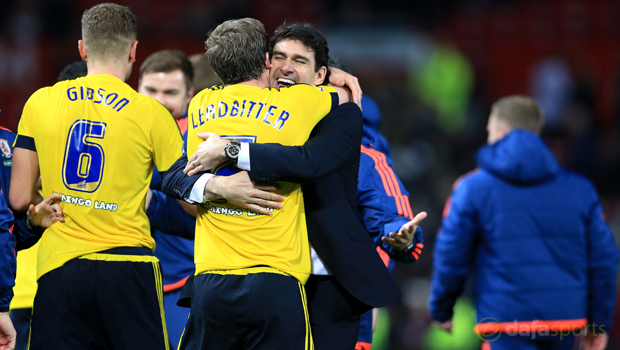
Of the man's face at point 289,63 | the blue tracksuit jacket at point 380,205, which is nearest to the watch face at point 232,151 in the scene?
the man's face at point 289,63

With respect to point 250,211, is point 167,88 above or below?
above

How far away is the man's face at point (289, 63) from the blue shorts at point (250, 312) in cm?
94

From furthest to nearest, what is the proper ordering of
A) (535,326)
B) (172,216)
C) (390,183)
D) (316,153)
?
(535,326) < (172,216) < (390,183) < (316,153)

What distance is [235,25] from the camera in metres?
2.99

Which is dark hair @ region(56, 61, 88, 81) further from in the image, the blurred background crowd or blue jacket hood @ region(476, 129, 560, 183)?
the blurred background crowd

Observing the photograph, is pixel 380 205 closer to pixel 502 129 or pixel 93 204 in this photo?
pixel 93 204

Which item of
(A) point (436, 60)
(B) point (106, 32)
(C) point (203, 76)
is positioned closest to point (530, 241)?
(C) point (203, 76)

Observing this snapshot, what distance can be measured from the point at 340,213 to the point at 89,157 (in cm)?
116

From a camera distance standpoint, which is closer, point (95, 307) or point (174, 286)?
point (95, 307)

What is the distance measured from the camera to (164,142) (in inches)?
132

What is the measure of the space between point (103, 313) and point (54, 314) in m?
0.21

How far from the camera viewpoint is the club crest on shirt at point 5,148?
3572mm

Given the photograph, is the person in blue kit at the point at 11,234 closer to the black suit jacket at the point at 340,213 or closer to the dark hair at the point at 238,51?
the black suit jacket at the point at 340,213

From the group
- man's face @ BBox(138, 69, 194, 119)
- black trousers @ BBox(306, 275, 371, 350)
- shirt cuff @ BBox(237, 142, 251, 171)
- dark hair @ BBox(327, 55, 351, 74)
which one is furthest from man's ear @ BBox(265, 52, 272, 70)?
man's face @ BBox(138, 69, 194, 119)
